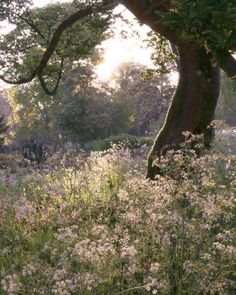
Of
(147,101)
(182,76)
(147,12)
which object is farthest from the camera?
(147,101)

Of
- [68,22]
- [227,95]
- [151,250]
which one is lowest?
[151,250]

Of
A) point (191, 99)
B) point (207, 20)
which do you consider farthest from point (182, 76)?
point (207, 20)

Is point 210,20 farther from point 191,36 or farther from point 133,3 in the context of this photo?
point 133,3

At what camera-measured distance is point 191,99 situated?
9.80m

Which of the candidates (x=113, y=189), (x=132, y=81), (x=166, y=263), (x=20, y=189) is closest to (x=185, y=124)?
(x=113, y=189)

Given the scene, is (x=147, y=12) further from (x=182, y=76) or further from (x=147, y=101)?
(x=147, y=101)

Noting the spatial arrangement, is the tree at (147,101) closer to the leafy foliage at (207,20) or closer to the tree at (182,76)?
the tree at (182,76)

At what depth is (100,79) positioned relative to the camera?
3772cm

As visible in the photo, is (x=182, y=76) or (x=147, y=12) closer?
(x=147, y=12)

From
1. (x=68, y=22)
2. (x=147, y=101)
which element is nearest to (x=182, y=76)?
(x=68, y=22)

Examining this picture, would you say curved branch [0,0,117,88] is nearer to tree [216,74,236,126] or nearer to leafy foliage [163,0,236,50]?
leafy foliage [163,0,236,50]

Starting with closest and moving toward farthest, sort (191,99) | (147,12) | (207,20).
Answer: (207,20)
(147,12)
(191,99)

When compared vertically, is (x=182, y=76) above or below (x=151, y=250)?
above

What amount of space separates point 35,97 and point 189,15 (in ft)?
137
